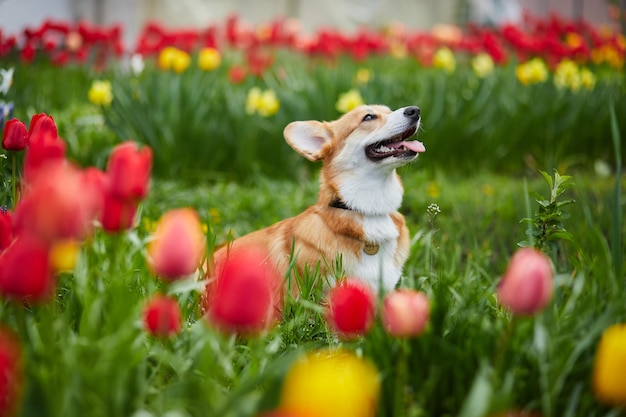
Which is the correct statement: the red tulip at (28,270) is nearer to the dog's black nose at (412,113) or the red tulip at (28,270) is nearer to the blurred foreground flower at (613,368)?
the blurred foreground flower at (613,368)

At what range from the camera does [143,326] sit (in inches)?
59.0

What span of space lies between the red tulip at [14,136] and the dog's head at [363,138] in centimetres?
109

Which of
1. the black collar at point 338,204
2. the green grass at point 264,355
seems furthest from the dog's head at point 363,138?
the green grass at point 264,355

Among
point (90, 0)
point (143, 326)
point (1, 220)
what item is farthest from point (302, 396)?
point (90, 0)

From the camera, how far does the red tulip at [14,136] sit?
194 centimetres

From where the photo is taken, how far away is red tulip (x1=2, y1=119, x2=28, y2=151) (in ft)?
6.36

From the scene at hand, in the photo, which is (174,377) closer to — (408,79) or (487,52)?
(408,79)

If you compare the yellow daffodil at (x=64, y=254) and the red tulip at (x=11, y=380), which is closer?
the red tulip at (x=11, y=380)

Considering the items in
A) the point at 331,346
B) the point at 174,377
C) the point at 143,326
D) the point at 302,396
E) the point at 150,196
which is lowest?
the point at 150,196

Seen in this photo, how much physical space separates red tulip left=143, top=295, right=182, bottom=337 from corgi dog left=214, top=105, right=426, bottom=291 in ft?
3.16

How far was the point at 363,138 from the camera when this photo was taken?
2.78m

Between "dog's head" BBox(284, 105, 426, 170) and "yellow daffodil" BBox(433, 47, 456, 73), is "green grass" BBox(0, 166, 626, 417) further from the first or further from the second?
"yellow daffodil" BBox(433, 47, 456, 73)

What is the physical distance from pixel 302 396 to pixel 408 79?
5120 millimetres

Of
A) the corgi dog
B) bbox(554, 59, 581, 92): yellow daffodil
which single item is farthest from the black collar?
bbox(554, 59, 581, 92): yellow daffodil
